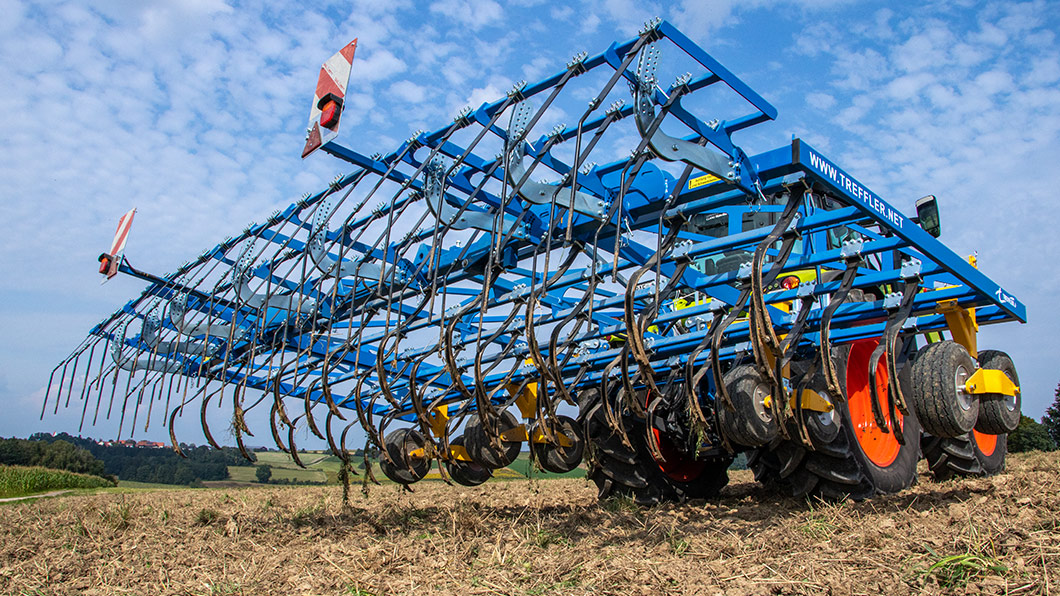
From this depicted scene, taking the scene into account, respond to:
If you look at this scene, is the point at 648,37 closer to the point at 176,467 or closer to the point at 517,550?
the point at 517,550

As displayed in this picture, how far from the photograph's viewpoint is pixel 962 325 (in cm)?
423

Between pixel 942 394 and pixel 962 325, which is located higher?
pixel 962 325

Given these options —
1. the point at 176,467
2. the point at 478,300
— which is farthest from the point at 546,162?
the point at 176,467

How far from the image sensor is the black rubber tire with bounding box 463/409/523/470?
5.20m

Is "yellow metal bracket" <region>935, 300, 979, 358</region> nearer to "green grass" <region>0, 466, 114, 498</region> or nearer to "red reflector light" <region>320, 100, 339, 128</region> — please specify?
"red reflector light" <region>320, 100, 339, 128</region>

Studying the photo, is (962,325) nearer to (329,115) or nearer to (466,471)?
(466,471)

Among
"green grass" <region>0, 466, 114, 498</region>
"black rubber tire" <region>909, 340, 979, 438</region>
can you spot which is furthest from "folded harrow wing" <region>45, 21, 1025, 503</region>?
"green grass" <region>0, 466, 114, 498</region>

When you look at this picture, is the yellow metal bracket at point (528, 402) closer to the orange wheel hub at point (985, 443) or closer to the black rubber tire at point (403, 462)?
the black rubber tire at point (403, 462)

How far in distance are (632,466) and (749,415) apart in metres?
1.66

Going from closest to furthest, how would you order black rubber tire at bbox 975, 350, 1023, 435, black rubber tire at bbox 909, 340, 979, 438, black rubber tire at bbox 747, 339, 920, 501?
black rubber tire at bbox 909, 340, 979, 438, black rubber tire at bbox 975, 350, 1023, 435, black rubber tire at bbox 747, 339, 920, 501

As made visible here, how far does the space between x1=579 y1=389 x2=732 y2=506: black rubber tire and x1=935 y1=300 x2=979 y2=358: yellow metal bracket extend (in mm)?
2119

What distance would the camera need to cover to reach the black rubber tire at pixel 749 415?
3959 mm

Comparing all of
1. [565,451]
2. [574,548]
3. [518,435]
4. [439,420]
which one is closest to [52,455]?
[439,420]

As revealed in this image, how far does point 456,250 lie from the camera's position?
5410 mm
